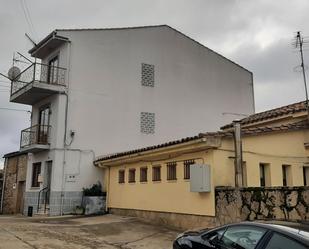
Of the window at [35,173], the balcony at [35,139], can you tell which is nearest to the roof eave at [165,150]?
the balcony at [35,139]

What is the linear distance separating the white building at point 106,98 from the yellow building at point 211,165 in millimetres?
4287

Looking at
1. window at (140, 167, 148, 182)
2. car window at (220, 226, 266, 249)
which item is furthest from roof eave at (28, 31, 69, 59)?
car window at (220, 226, 266, 249)

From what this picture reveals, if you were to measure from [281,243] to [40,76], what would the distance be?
19.6 metres

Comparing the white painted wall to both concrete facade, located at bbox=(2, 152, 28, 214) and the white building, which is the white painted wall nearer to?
the white building

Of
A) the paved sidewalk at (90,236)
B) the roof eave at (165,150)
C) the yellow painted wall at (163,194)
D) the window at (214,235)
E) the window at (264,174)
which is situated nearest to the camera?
the window at (214,235)

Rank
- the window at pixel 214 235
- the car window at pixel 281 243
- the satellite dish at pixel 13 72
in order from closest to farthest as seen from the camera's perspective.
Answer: the car window at pixel 281 243 → the window at pixel 214 235 → the satellite dish at pixel 13 72

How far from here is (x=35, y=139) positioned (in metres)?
21.8

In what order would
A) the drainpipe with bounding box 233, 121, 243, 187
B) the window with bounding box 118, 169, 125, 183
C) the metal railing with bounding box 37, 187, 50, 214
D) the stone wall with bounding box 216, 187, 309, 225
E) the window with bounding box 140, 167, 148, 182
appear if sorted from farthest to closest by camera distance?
the metal railing with bounding box 37, 187, 50, 214, the window with bounding box 118, 169, 125, 183, the window with bounding box 140, 167, 148, 182, the drainpipe with bounding box 233, 121, 243, 187, the stone wall with bounding box 216, 187, 309, 225

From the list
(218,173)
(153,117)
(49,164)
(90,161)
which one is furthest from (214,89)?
(218,173)

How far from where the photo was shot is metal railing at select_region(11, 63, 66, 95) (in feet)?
68.2

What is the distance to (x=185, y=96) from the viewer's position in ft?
80.0

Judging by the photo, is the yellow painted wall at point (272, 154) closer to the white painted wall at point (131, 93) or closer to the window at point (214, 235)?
the window at point (214, 235)

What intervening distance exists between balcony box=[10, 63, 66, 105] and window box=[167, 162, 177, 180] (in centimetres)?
852

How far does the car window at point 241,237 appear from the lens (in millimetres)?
5037
